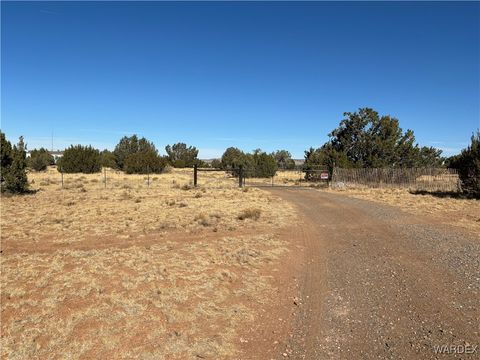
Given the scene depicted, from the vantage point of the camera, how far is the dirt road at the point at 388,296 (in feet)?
15.1

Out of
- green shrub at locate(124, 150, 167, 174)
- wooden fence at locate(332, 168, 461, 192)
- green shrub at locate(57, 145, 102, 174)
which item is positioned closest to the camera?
wooden fence at locate(332, 168, 461, 192)

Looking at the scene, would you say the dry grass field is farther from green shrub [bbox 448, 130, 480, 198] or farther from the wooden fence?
the wooden fence

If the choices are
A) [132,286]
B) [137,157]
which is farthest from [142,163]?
[132,286]

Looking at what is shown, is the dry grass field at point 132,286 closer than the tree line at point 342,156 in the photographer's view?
Yes

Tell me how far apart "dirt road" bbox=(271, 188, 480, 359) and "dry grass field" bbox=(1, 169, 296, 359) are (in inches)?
34.2

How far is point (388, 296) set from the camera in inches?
245

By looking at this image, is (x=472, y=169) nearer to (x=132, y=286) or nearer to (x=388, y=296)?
(x=388, y=296)

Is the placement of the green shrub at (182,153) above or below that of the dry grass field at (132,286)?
above

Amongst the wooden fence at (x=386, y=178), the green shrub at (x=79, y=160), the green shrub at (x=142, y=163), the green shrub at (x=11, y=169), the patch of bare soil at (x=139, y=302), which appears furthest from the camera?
the green shrub at (x=142, y=163)

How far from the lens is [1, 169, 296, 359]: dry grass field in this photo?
4.66 metres

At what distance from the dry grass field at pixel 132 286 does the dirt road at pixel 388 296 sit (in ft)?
2.85

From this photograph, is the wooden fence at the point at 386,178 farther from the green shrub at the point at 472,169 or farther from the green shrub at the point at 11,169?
the green shrub at the point at 11,169

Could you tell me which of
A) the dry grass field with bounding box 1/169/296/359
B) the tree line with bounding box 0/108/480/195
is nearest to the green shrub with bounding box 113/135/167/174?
the tree line with bounding box 0/108/480/195

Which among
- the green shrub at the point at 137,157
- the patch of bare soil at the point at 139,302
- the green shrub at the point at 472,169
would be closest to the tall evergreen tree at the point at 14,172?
the patch of bare soil at the point at 139,302
